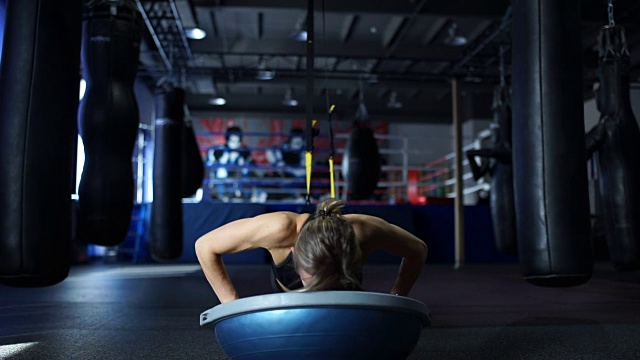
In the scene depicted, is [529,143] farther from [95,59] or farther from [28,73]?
[95,59]

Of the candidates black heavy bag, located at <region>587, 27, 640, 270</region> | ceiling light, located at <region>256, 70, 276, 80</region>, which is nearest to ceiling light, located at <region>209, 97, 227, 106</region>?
ceiling light, located at <region>256, 70, 276, 80</region>

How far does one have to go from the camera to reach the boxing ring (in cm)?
128

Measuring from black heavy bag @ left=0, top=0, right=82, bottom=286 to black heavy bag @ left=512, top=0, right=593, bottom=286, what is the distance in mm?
1487

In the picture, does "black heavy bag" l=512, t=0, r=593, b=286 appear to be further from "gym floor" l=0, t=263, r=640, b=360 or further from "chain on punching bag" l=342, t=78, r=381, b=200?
"chain on punching bag" l=342, t=78, r=381, b=200

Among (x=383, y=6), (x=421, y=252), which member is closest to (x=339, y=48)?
(x=383, y=6)

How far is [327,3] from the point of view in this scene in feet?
24.9

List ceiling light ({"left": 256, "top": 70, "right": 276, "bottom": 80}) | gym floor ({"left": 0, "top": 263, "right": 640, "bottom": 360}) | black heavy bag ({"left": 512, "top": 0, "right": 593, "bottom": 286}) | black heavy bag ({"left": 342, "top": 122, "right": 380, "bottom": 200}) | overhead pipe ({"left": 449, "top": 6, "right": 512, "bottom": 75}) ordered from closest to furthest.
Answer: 1. black heavy bag ({"left": 512, "top": 0, "right": 593, "bottom": 286})
2. gym floor ({"left": 0, "top": 263, "right": 640, "bottom": 360})
3. black heavy bag ({"left": 342, "top": 122, "right": 380, "bottom": 200})
4. overhead pipe ({"left": 449, "top": 6, "right": 512, "bottom": 75})
5. ceiling light ({"left": 256, "top": 70, "right": 276, "bottom": 80})

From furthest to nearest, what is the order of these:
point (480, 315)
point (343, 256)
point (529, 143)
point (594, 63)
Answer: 1. point (594, 63)
2. point (480, 315)
3. point (529, 143)
4. point (343, 256)

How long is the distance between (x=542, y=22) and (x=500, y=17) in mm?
5885

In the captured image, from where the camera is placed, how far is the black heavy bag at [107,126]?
8.41 feet

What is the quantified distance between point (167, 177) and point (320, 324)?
134 inches

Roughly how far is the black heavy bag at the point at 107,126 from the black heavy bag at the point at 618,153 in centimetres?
214

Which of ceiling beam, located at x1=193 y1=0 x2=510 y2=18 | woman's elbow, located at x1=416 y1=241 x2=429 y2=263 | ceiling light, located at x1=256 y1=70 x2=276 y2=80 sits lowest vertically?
woman's elbow, located at x1=416 y1=241 x2=429 y2=263

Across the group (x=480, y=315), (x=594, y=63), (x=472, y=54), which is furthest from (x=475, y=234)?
(x=480, y=315)
